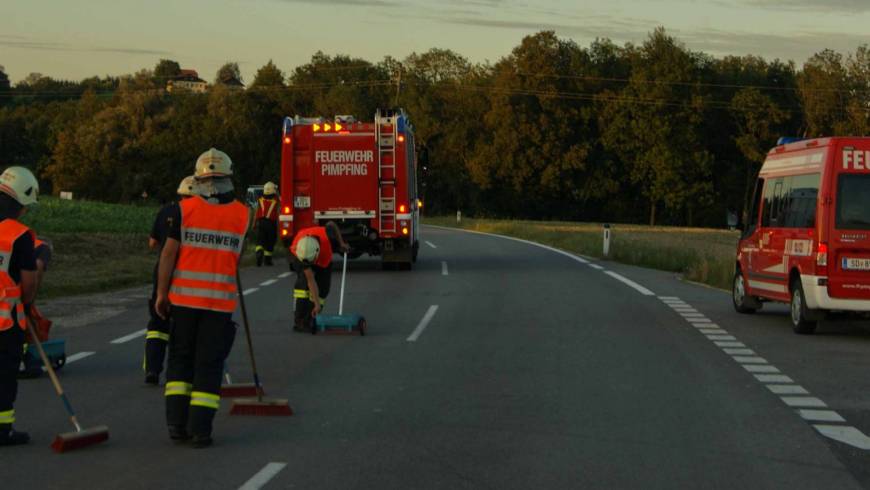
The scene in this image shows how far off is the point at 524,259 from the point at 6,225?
78.9 feet

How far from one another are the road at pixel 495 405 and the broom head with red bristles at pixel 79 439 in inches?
4.4

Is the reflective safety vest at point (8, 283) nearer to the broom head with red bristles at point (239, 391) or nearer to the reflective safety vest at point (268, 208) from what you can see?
the broom head with red bristles at point (239, 391)

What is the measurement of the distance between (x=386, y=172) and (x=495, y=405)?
53.7ft

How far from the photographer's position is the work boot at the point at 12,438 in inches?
310

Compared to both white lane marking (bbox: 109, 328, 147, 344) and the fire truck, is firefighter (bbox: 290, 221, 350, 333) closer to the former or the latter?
white lane marking (bbox: 109, 328, 147, 344)

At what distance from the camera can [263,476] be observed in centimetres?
704

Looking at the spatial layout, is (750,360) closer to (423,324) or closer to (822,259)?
(822,259)

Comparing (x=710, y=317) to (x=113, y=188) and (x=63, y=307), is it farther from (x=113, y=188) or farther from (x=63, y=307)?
(x=113, y=188)

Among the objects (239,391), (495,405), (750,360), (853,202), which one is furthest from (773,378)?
(239,391)

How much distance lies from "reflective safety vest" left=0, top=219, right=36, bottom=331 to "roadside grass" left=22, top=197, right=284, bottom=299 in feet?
28.5

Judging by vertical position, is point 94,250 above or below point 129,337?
below

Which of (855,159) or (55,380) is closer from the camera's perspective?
(55,380)

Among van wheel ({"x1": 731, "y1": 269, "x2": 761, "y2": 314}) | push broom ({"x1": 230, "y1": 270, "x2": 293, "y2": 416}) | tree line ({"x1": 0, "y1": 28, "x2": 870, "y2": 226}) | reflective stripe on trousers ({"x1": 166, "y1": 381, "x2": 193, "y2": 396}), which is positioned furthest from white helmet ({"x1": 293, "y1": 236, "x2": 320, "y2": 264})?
tree line ({"x1": 0, "y1": 28, "x2": 870, "y2": 226})

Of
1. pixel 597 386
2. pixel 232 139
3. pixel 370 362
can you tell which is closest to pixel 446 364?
pixel 370 362
